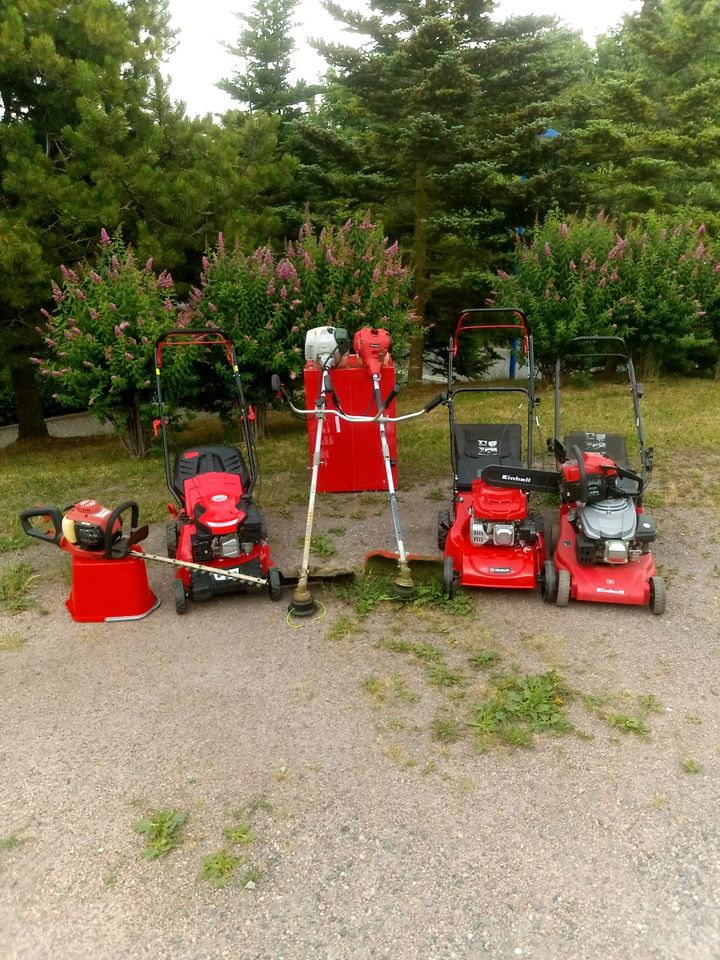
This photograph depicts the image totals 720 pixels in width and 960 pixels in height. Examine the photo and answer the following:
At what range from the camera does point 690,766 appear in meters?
3.21

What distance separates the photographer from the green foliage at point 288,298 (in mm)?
9164

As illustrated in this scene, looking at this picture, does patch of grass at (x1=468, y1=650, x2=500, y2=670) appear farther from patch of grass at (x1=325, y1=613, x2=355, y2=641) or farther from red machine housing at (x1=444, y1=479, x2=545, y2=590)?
patch of grass at (x1=325, y1=613, x2=355, y2=641)

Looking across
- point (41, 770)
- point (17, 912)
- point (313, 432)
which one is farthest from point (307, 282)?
point (17, 912)

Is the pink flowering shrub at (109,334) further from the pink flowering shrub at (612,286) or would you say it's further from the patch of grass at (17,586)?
the pink flowering shrub at (612,286)

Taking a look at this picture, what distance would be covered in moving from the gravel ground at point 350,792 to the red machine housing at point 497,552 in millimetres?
204

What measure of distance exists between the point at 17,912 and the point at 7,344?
1000 cm

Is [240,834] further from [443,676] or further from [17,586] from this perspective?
[17,586]

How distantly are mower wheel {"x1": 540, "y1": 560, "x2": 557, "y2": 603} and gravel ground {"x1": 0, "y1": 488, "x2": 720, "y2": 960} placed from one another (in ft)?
0.45

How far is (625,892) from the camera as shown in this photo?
262cm

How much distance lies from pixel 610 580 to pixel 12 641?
3924 mm

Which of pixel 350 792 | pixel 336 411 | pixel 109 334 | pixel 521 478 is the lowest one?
pixel 350 792

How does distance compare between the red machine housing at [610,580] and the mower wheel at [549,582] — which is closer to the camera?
the red machine housing at [610,580]

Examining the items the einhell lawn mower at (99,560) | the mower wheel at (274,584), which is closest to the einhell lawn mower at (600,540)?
the mower wheel at (274,584)

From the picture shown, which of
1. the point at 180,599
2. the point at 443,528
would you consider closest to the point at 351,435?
the point at 443,528
